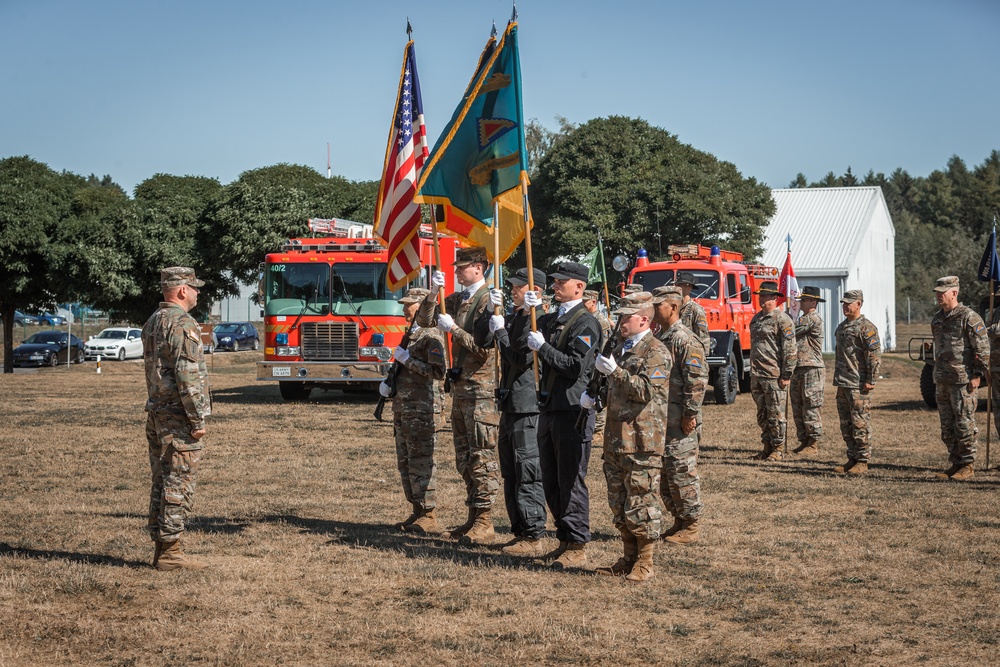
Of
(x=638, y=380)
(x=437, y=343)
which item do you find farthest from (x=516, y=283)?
(x=638, y=380)

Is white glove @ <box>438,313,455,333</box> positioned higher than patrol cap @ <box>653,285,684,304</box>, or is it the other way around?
patrol cap @ <box>653,285,684,304</box>

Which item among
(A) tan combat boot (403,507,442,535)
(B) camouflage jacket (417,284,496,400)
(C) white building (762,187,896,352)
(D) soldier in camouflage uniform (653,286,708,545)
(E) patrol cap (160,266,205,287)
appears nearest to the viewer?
(E) patrol cap (160,266,205,287)

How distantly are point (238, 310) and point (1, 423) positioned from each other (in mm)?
57944

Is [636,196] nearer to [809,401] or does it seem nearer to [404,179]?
[809,401]

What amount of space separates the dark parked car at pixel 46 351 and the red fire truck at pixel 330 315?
18.0 metres

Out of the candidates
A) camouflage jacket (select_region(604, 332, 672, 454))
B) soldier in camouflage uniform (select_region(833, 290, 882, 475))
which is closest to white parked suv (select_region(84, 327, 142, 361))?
soldier in camouflage uniform (select_region(833, 290, 882, 475))

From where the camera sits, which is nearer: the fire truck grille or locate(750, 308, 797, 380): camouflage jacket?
locate(750, 308, 797, 380): camouflage jacket

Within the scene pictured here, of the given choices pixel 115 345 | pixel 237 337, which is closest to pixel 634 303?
→ pixel 115 345

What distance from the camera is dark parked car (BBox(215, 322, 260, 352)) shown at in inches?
1939

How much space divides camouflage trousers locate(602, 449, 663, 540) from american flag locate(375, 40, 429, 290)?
3.64 metres

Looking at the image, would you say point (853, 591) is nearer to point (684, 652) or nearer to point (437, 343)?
point (684, 652)

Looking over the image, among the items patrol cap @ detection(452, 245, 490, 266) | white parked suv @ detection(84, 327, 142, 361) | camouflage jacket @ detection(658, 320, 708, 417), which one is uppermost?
white parked suv @ detection(84, 327, 142, 361)

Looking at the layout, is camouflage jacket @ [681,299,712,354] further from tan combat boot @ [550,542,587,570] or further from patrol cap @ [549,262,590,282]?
tan combat boot @ [550,542,587,570]

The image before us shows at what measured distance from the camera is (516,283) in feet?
27.1
